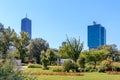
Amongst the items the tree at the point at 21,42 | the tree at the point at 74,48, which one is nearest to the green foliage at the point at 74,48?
the tree at the point at 74,48

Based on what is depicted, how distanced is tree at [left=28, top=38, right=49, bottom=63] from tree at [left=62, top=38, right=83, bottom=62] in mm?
19933

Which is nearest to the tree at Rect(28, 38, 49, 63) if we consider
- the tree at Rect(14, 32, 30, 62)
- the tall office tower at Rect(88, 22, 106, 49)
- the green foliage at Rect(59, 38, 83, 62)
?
the tree at Rect(14, 32, 30, 62)

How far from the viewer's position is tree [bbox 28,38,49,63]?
5904cm

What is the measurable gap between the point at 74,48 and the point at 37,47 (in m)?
23.7

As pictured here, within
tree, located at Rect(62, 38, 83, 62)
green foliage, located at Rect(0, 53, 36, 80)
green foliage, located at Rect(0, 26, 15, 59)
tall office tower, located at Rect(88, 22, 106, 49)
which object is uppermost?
tall office tower, located at Rect(88, 22, 106, 49)

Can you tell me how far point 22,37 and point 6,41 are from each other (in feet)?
9.25

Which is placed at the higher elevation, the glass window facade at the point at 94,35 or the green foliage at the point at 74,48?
the glass window facade at the point at 94,35

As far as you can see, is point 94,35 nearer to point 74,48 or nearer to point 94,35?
point 94,35

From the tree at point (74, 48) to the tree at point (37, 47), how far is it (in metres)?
19.9

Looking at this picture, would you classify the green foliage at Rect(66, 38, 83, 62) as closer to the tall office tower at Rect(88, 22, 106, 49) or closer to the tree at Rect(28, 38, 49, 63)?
the tree at Rect(28, 38, 49, 63)

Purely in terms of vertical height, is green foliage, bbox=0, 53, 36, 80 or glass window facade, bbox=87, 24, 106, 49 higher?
glass window facade, bbox=87, 24, 106, 49

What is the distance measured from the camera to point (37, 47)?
61250mm

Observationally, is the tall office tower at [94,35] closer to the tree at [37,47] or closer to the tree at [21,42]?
the tree at [37,47]

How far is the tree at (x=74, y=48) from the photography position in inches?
1511
